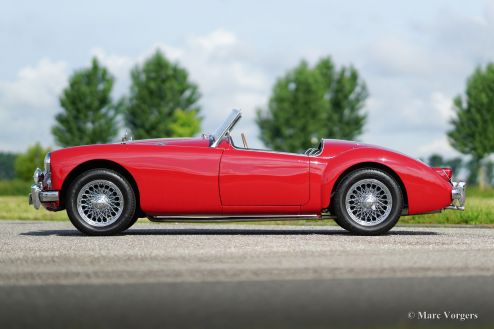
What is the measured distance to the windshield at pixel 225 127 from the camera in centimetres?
955

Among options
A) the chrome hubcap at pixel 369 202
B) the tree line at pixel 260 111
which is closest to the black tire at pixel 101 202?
the chrome hubcap at pixel 369 202

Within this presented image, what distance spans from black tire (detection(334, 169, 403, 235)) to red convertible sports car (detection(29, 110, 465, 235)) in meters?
0.01

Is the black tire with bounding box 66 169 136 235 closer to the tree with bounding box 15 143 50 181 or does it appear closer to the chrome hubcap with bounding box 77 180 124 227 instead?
the chrome hubcap with bounding box 77 180 124 227

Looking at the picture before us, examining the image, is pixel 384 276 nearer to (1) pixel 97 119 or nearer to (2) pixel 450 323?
(2) pixel 450 323

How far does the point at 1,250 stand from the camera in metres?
7.96

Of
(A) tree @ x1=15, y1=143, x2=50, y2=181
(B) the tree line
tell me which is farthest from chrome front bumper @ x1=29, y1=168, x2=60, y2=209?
(A) tree @ x1=15, y1=143, x2=50, y2=181

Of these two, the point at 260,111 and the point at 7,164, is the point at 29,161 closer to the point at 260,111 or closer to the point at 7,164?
the point at 260,111

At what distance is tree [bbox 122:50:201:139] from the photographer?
60.0m

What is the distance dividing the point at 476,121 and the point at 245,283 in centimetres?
5314

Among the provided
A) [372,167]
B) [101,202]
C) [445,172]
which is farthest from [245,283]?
[445,172]

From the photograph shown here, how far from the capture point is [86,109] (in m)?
58.9

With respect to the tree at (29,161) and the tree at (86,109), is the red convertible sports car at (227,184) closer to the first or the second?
the tree at (86,109)

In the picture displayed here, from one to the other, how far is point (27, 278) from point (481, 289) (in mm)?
3179

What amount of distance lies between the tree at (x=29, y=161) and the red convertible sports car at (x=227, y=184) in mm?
77483
